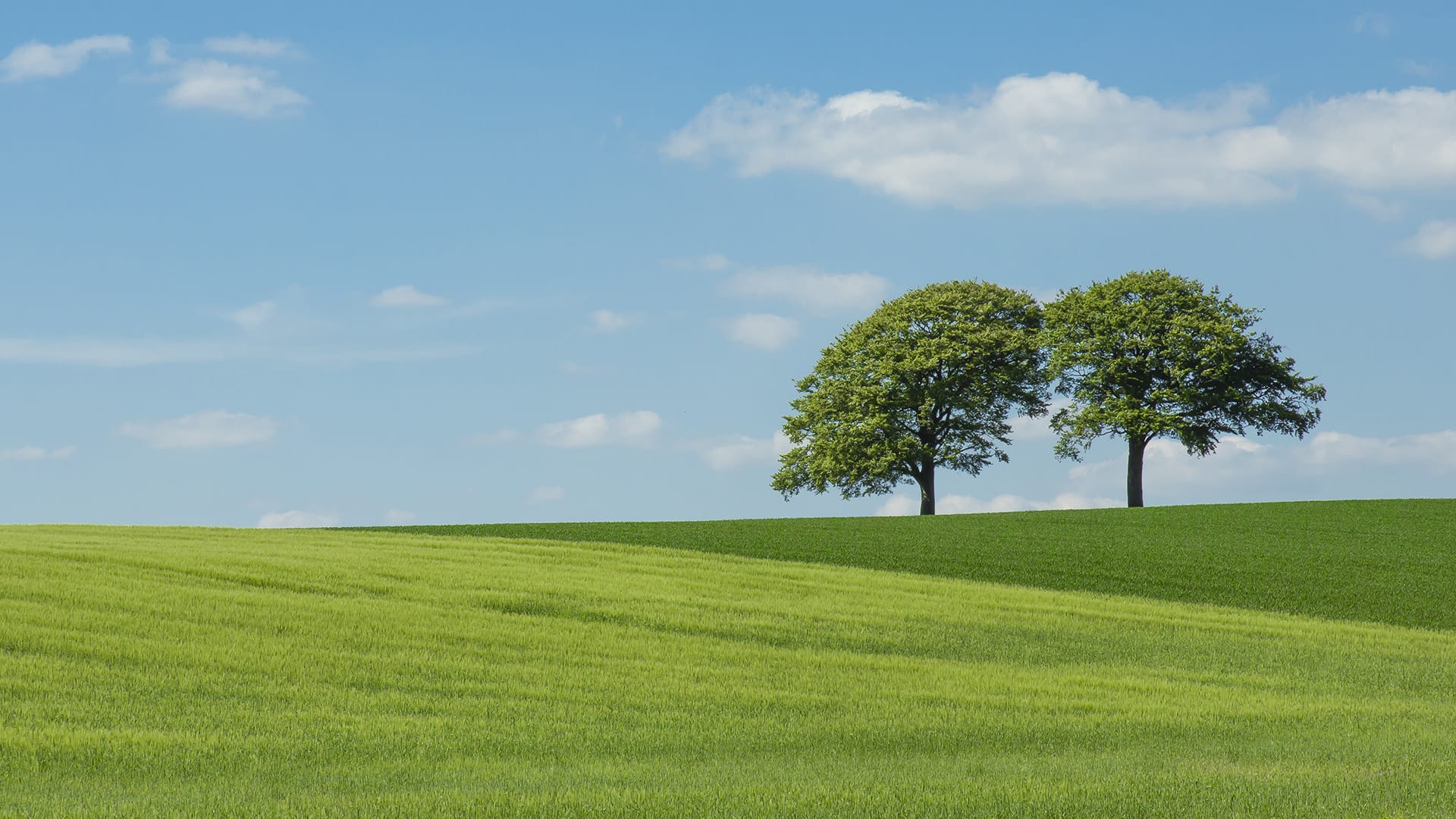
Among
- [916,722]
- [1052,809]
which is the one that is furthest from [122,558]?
[1052,809]

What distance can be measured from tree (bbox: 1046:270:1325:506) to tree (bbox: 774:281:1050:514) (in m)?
2.52

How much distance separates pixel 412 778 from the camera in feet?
39.3

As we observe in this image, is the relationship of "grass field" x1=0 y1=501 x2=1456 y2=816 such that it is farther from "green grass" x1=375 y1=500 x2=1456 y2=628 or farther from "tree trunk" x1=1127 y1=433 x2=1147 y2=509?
"tree trunk" x1=1127 y1=433 x2=1147 y2=509

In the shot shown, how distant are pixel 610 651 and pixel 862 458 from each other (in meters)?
40.9

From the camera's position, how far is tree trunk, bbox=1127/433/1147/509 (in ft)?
193

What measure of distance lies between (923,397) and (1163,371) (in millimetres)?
11321

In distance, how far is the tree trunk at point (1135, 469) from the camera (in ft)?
193

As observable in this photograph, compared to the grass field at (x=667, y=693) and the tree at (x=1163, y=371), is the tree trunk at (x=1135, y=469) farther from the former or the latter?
the grass field at (x=667, y=693)

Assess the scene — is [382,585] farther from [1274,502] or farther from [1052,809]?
[1274,502]

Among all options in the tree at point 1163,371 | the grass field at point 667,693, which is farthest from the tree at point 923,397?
the grass field at point 667,693

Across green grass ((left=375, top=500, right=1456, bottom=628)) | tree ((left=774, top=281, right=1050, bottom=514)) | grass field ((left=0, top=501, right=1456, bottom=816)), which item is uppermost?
tree ((left=774, top=281, right=1050, bottom=514))

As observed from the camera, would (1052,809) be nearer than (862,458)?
Yes

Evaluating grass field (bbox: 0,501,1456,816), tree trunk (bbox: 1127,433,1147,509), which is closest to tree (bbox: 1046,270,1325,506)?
tree trunk (bbox: 1127,433,1147,509)

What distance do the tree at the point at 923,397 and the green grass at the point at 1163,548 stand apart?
726 cm
